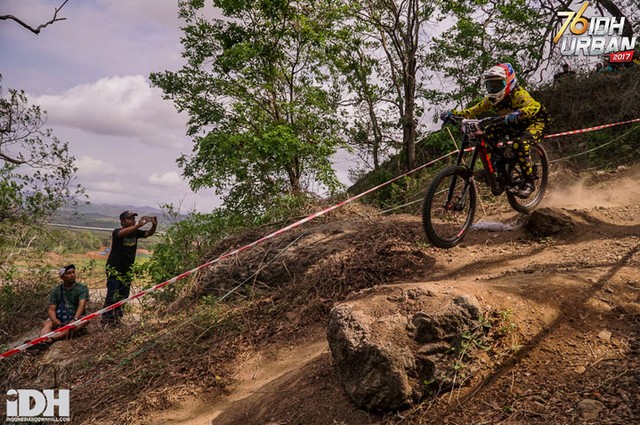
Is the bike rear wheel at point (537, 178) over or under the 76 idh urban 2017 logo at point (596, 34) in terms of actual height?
under

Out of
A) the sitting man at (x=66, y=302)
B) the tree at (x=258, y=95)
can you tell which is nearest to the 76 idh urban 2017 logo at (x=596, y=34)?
the tree at (x=258, y=95)

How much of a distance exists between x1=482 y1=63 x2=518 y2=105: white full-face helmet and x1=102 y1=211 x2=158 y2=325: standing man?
5975 millimetres

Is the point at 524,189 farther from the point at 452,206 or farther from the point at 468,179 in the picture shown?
the point at 452,206

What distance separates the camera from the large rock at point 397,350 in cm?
262

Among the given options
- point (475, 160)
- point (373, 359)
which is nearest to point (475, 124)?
point (475, 160)

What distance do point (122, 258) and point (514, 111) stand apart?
6793mm

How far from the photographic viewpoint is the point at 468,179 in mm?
4980

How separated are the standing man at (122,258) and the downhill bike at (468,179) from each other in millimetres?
5211

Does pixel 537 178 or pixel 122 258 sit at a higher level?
pixel 537 178

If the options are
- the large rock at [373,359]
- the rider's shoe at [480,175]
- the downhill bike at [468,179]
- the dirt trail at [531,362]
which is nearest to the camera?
the dirt trail at [531,362]

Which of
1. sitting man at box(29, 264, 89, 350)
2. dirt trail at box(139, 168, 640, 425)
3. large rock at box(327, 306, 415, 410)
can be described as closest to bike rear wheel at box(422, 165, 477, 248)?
dirt trail at box(139, 168, 640, 425)

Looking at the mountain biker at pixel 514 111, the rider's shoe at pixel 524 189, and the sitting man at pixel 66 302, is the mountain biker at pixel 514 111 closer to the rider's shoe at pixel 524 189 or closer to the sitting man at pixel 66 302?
the rider's shoe at pixel 524 189

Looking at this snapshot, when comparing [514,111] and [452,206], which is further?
[514,111]

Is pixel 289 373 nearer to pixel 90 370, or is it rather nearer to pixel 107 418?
pixel 107 418
